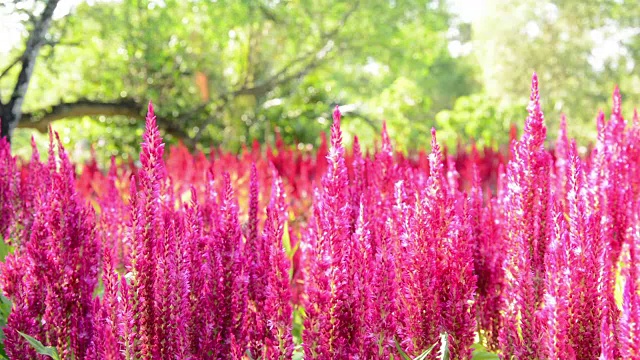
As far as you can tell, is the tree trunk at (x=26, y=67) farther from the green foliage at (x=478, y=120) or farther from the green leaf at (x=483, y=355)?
A: the green foliage at (x=478, y=120)

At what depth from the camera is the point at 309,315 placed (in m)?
1.42

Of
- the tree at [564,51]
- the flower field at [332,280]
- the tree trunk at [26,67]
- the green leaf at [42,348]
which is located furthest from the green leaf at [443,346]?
the tree at [564,51]

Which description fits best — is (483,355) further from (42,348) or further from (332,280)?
(42,348)

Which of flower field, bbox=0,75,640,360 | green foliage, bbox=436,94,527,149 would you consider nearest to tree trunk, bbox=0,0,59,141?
flower field, bbox=0,75,640,360

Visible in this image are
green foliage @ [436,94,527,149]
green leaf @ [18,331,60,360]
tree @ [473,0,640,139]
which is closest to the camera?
green leaf @ [18,331,60,360]

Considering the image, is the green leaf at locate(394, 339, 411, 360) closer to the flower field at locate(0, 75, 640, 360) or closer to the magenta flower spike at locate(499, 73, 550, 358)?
the flower field at locate(0, 75, 640, 360)

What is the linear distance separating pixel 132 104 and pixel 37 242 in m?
11.3

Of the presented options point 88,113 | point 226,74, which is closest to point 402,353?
point 88,113

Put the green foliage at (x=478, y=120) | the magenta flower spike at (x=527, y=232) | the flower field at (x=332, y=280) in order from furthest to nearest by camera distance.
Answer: the green foliage at (x=478, y=120)
the magenta flower spike at (x=527, y=232)
the flower field at (x=332, y=280)

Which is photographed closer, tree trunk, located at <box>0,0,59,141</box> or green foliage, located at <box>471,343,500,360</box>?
green foliage, located at <box>471,343,500,360</box>

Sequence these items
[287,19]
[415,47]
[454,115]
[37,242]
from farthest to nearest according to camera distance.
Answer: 1. [454,115]
2. [415,47]
3. [287,19]
4. [37,242]

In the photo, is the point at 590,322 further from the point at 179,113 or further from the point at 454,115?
the point at 454,115

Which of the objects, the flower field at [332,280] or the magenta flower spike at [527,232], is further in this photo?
the magenta flower spike at [527,232]

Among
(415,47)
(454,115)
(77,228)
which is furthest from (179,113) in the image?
(77,228)
